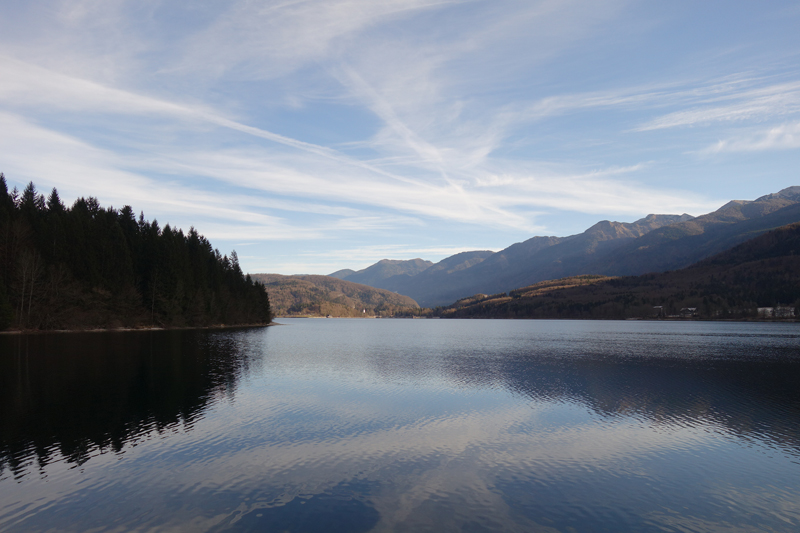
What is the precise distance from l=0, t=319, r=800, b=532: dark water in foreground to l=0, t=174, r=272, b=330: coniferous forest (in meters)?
A: 54.8

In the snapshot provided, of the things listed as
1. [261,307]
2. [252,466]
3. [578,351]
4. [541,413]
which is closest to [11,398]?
[252,466]

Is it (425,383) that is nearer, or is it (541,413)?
(541,413)

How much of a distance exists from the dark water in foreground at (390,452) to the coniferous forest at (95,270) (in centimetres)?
5484

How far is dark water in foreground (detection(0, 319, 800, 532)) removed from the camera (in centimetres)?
1533

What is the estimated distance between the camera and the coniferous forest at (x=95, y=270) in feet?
289

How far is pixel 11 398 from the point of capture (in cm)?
3047

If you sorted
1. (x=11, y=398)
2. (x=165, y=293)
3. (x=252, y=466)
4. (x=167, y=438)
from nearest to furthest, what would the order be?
(x=252, y=466) < (x=167, y=438) < (x=11, y=398) < (x=165, y=293)

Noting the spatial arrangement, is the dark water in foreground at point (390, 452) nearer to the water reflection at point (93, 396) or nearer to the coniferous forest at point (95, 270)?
the water reflection at point (93, 396)

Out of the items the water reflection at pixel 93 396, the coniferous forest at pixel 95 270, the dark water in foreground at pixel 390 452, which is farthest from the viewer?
the coniferous forest at pixel 95 270

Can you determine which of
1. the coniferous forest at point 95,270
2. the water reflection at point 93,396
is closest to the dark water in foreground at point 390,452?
the water reflection at point 93,396

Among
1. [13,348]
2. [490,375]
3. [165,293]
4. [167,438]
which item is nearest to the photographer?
[167,438]

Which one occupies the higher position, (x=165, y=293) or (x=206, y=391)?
(x=165, y=293)

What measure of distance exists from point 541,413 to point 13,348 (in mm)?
71648

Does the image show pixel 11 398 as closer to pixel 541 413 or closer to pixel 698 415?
pixel 541 413
